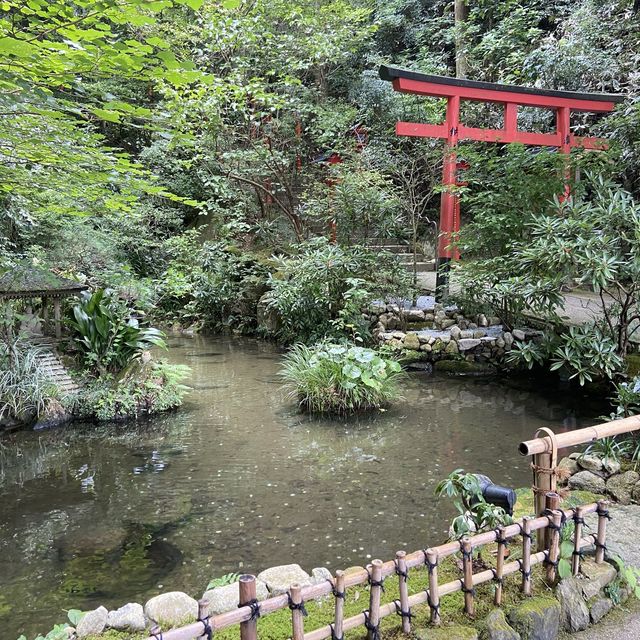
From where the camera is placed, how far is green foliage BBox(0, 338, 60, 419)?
646cm

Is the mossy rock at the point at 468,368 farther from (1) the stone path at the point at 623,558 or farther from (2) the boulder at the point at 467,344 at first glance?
(1) the stone path at the point at 623,558

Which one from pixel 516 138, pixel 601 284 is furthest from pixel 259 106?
pixel 601 284

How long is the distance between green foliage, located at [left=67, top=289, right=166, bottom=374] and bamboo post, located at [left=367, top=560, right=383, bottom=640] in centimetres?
605

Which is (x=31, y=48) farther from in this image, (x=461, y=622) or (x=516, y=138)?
(x=516, y=138)

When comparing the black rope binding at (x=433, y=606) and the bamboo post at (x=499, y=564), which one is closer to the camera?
the black rope binding at (x=433, y=606)

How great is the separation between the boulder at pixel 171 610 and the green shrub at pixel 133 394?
4.56 meters

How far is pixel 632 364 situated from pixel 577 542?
16.2ft

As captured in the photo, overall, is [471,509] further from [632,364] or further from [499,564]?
[632,364]

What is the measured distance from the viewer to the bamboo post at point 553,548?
249 cm

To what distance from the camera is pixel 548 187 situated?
23.4 feet

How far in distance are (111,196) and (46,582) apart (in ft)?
10.5

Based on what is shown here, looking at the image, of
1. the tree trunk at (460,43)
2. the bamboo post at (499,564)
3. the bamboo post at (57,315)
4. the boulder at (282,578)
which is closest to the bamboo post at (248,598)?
the boulder at (282,578)

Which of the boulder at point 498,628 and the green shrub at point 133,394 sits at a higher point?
the boulder at point 498,628

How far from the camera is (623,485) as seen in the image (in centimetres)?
384
